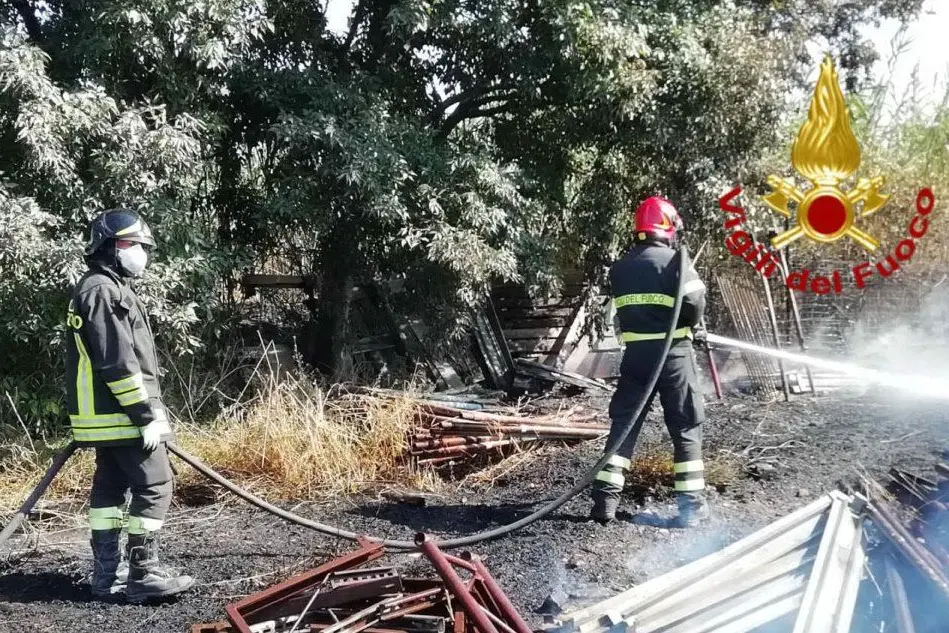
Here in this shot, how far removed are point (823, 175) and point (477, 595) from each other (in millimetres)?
8128

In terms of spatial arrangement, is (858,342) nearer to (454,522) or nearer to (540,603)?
(454,522)

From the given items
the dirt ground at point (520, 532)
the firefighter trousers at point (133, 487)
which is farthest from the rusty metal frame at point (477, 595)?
the firefighter trousers at point (133, 487)

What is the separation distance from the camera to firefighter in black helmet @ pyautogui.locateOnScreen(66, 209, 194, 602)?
4.03m

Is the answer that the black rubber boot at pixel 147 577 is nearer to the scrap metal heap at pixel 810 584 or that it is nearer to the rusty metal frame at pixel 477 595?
the rusty metal frame at pixel 477 595

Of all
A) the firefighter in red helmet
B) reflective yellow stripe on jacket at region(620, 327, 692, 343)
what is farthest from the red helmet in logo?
reflective yellow stripe on jacket at region(620, 327, 692, 343)

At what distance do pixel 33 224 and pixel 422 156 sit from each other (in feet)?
10.4

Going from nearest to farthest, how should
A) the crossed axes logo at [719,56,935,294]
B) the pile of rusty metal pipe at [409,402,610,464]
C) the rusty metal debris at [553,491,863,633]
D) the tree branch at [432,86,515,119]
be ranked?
the rusty metal debris at [553,491,863,633] → the pile of rusty metal pipe at [409,402,610,464] → the tree branch at [432,86,515,119] → the crossed axes logo at [719,56,935,294]

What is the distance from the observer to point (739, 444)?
659 centimetres

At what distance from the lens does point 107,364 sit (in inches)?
158

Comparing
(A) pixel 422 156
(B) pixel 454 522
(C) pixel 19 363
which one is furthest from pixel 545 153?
(C) pixel 19 363

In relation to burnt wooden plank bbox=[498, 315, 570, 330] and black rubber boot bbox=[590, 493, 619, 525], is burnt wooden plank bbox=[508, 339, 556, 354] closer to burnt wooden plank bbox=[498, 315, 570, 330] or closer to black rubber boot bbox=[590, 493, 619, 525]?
burnt wooden plank bbox=[498, 315, 570, 330]

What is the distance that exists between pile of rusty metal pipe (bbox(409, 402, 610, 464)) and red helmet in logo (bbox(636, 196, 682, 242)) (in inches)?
77.1

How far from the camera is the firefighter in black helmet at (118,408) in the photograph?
4.03 m

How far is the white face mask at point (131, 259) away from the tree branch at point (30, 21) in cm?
389
